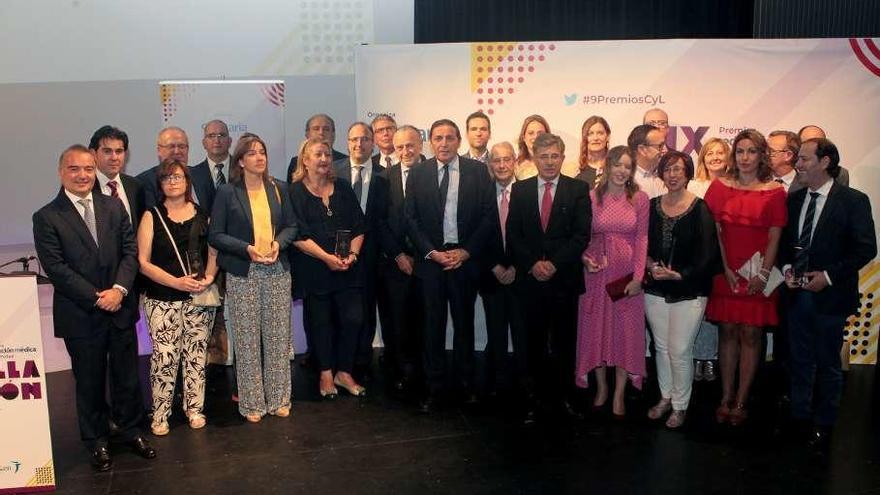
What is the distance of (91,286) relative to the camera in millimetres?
3859

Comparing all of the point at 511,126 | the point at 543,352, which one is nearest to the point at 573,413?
the point at 543,352

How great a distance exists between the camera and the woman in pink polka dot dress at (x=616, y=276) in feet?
14.6

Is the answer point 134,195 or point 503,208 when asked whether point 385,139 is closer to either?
point 503,208

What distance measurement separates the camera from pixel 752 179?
4.38 metres

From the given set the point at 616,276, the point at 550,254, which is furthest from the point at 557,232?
the point at 616,276

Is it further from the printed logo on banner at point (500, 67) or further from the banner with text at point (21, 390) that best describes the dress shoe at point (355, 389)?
the printed logo on banner at point (500, 67)

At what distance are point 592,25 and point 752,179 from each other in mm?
3573

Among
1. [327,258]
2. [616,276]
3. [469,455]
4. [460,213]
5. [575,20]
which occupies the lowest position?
[469,455]

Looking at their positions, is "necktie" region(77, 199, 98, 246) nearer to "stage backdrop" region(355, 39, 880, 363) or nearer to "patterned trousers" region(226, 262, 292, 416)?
"patterned trousers" region(226, 262, 292, 416)

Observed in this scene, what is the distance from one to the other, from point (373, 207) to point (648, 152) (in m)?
1.77

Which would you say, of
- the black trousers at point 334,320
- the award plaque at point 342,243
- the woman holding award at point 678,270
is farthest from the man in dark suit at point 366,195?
the woman holding award at point 678,270

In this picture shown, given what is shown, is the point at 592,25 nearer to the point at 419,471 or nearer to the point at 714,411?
the point at 714,411

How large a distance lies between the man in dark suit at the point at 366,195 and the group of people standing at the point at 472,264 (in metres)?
0.04

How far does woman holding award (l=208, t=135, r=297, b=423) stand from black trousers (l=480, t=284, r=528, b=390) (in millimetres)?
1242
